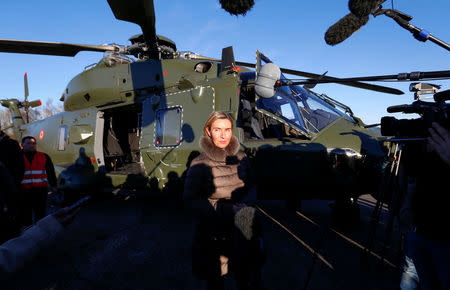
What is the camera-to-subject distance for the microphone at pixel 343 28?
2.21m

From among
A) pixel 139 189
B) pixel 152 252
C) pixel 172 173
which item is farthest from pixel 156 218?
pixel 152 252

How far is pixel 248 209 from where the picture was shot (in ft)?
5.01

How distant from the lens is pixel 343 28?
7.52ft

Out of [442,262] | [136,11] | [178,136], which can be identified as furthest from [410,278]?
[136,11]

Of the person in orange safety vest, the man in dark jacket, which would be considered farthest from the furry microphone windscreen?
the person in orange safety vest

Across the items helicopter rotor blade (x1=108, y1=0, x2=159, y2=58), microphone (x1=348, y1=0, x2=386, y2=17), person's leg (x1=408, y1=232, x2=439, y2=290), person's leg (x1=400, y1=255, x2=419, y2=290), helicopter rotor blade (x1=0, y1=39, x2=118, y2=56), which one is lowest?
person's leg (x1=400, y1=255, x2=419, y2=290)

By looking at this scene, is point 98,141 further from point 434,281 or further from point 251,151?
point 434,281

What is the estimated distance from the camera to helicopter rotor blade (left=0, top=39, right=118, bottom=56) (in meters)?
4.82

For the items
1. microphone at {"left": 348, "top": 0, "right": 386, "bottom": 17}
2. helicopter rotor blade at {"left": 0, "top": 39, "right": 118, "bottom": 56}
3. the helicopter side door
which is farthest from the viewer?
helicopter rotor blade at {"left": 0, "top": 39, "right": 118, "bottom": 56}

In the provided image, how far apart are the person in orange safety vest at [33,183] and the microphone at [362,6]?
4.99 metres

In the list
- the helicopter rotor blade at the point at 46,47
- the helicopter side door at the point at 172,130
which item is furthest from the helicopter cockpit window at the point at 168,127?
the helicopter rotor blade at the point at 46,47

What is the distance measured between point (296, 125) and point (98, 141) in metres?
4.75

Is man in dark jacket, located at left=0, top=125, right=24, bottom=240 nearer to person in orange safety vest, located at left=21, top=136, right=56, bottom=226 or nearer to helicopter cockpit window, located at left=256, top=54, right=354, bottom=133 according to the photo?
person in orange safety vest, located at left=21, top=136, right=56, bottom=226

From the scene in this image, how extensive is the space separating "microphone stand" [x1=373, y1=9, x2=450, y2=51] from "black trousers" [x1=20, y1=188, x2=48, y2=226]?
5505mm
